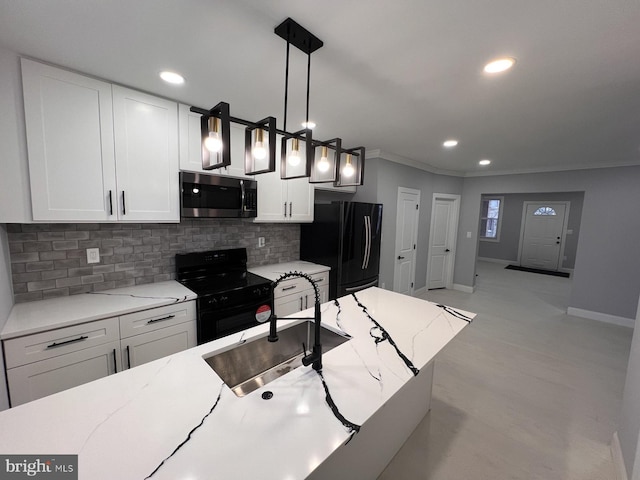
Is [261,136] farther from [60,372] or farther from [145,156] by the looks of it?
[60,372]

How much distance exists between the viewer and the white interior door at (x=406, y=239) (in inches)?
168

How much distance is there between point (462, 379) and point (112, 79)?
12.6ft

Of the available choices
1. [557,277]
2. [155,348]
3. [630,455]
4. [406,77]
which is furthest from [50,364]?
[557,277]

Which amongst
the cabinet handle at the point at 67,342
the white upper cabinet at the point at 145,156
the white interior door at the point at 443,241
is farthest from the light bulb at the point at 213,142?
the white interior door at the point at 443,241

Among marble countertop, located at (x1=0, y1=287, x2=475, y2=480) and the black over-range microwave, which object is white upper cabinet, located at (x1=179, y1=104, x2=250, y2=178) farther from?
→ marble countertop, located at (x1=0, y1=287, x2=475, y2=480)

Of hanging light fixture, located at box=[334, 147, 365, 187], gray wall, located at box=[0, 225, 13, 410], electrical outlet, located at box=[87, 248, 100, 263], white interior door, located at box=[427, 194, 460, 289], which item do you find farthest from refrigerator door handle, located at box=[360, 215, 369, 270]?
gray wall, located at box=[0, 225, 13, 410]

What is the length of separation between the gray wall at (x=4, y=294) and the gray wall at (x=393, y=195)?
353cm

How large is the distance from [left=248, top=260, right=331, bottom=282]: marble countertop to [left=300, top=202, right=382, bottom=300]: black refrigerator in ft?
0.38

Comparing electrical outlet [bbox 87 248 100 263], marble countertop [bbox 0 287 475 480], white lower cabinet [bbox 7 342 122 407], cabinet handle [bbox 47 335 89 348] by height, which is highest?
A: electrical outlet [bbox 87 248 100 263]

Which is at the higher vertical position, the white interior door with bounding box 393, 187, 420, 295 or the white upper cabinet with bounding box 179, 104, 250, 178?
the white upper cabinet with bounding box 179, 104, 250, 178

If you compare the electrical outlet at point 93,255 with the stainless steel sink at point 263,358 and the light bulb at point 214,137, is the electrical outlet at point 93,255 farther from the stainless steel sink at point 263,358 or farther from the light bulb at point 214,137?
the light bulb at point 214,137

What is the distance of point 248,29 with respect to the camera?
4.25ft

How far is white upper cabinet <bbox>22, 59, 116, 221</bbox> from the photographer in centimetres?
162

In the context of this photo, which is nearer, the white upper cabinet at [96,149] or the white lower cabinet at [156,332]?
the white upper cabinet at [96,149]
